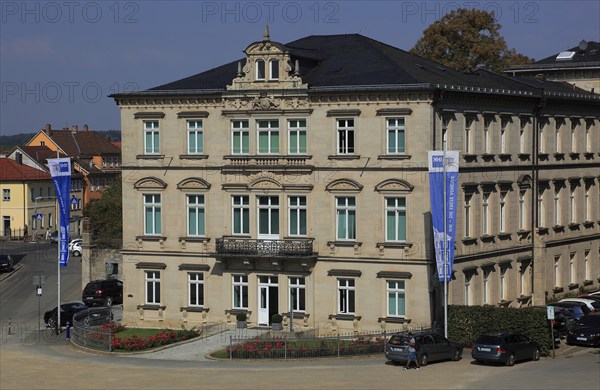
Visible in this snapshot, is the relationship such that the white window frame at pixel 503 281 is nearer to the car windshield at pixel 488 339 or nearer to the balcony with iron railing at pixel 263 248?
the balcony with iron railing at pixel 263 248

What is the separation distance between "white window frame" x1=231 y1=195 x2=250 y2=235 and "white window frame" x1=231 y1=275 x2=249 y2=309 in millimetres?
2479

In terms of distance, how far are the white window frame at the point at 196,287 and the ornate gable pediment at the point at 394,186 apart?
1169 centimetres

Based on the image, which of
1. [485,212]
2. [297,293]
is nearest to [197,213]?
[297,293]

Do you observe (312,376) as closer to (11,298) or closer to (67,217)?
(67,217)

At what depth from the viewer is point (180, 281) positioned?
7025cm

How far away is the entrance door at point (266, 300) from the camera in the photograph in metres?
68.2

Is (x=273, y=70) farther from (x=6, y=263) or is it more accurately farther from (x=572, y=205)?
(x=6, y=263)

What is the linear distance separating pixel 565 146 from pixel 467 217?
1530 centimetres

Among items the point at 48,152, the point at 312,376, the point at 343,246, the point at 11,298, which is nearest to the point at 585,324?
the point at 343,246

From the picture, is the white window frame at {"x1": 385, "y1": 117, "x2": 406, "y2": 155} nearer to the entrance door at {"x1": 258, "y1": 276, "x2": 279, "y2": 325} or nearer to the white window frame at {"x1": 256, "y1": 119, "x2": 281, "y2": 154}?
the white window frame at {"x1": 256, "y1": 119, "x2": 281, "y2": 154}

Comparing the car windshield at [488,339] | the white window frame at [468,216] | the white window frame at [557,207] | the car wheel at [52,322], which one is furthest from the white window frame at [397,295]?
the car wheel at [52,322]

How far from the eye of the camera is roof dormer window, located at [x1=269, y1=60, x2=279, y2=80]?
6694cm

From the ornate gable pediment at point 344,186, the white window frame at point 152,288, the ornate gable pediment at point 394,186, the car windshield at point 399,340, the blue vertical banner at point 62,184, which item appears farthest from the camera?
the blue vertical banner at point 62,184

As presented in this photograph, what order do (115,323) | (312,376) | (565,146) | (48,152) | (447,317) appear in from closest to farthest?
(312,376), (447,317), (115,323), (565,146), (48,152)
